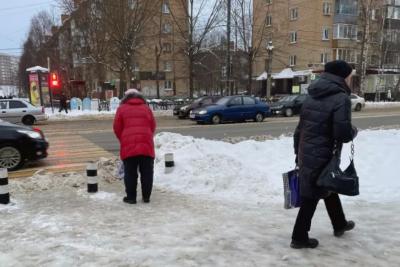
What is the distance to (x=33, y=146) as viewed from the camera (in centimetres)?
992

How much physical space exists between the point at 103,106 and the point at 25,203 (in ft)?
95.4

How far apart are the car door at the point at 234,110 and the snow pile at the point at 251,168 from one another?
14.1 m

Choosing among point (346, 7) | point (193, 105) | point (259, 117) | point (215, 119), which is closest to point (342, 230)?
point (215, 119)

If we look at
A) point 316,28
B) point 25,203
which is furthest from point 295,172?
point 316,28

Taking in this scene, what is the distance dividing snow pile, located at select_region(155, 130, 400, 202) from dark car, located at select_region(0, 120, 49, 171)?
2.71 m

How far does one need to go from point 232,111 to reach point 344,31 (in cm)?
3585

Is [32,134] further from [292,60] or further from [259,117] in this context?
[292,60]

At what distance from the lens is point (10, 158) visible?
380 inches

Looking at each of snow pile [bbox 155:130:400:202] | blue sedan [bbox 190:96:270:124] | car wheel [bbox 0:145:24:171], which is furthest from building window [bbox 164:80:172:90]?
snow pile [bbox 155:130:400:202]

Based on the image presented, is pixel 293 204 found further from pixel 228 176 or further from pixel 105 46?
pixel 105 46

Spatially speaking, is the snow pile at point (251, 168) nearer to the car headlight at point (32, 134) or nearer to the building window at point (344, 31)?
the car headlight at point (32, 134)

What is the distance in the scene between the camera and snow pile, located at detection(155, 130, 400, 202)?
712 centimetres

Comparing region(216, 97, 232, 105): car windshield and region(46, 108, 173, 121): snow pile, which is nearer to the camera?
region(216, 97, 232, 105): car windshield

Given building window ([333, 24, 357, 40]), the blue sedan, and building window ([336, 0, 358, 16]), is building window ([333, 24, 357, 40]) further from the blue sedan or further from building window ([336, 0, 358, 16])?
the blue sedan
